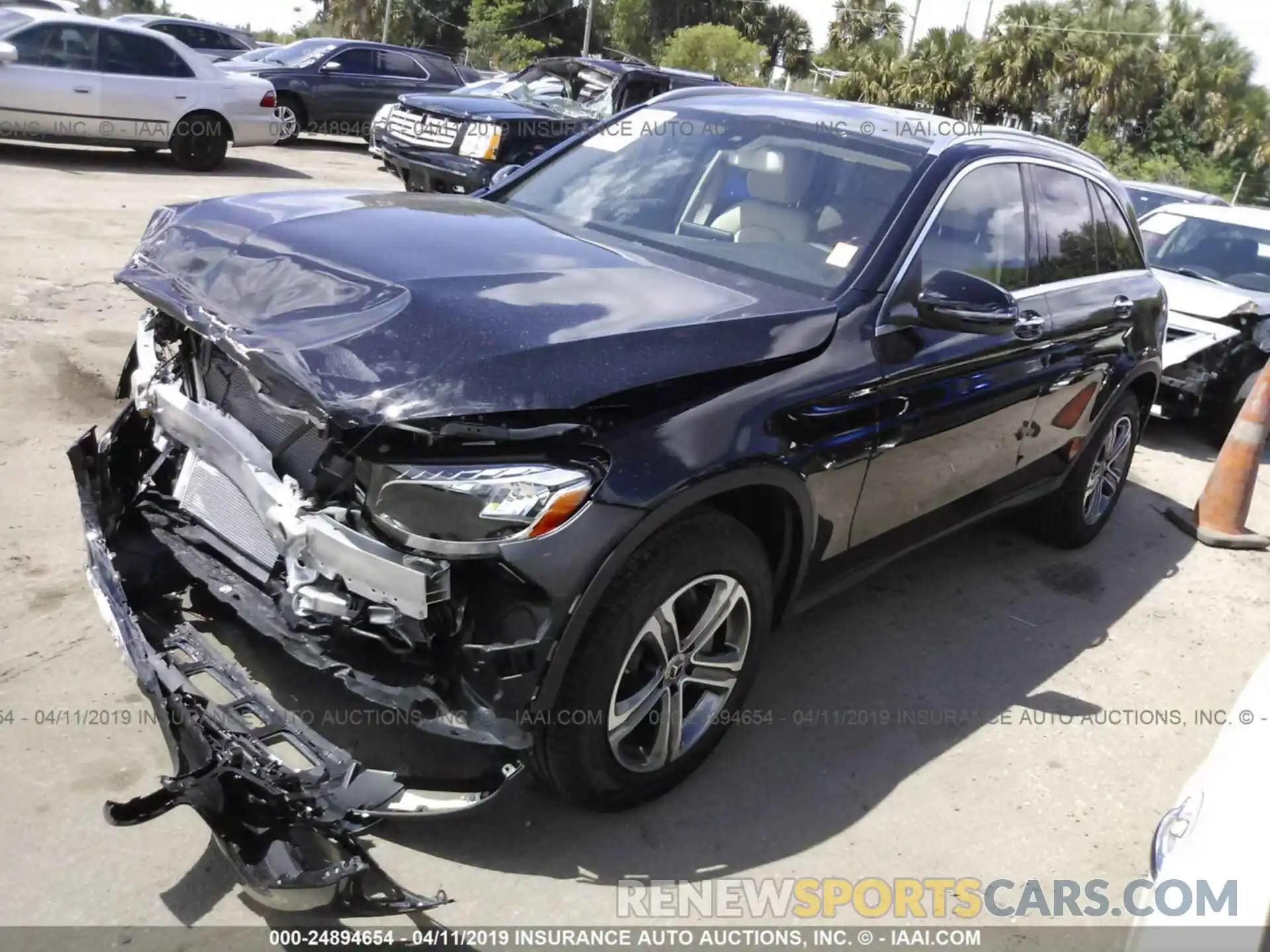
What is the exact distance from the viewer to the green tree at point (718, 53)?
42.4 m

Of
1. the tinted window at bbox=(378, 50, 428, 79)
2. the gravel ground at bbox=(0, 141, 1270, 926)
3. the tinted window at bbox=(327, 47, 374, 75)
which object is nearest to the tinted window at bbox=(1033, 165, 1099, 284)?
the gravel ground at bbox=(0, 141, 1270, 926)

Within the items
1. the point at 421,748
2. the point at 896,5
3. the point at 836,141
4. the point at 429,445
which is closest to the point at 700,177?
the point at 836,141

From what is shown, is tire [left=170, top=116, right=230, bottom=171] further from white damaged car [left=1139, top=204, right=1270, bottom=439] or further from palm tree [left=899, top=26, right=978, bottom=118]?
palm tree [left=899, top=26, right=978, bottom=118]

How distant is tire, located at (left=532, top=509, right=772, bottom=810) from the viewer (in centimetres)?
278

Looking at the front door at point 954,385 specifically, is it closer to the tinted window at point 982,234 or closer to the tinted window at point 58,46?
the tinted window at point 982,234

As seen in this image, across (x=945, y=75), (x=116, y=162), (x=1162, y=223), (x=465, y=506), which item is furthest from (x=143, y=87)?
(x=945, y=75)

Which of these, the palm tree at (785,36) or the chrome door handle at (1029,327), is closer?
the chrome door handle at (1029,327)

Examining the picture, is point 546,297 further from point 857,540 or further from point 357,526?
point 857,540

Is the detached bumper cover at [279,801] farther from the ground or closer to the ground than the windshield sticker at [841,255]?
closer to the ground

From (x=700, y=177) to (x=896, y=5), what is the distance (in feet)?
189

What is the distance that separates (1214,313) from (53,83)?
1153 centimetres

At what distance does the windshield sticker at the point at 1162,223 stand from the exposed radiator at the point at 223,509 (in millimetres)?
8485

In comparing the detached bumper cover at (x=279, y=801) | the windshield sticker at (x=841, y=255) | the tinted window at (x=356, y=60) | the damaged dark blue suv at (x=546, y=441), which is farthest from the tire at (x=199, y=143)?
the detached bumper cover at (x=279, y=801)

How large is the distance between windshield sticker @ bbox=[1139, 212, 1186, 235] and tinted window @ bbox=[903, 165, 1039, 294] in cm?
573
